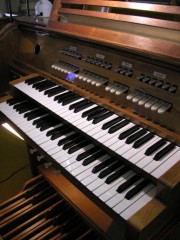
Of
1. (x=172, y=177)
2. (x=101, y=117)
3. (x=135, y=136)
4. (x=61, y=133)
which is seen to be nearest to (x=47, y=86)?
(x=61, y=133)

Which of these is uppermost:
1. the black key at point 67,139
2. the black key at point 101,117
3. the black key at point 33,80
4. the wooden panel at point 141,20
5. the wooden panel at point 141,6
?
the wooden panel at point 141,6

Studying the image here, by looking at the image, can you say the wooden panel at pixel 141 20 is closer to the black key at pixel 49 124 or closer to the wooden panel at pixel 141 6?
the wooden panel at pixel 141 6

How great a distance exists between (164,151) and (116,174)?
198 millimetres

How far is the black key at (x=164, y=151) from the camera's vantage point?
0.87 metres

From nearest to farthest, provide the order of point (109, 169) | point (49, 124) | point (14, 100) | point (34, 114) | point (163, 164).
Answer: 1. point (163, 164)
2. point (109, 169)
3. point (49, 124)
4. point (34, 114)
5. point (14, 100)

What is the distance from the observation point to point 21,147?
2.54 m

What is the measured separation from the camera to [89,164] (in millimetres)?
Result: 999

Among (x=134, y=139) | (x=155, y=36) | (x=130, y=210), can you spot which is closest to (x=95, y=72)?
(x=155, y=36)

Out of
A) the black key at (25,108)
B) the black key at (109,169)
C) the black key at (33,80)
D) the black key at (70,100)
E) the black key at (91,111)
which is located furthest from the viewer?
the black key at (33,80)

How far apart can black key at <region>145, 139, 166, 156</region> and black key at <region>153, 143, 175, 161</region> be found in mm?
24

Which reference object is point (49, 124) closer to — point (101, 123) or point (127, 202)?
point (101, 123)

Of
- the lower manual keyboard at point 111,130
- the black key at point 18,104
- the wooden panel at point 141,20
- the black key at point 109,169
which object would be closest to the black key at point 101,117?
the lower manual keyboard at point 111,130

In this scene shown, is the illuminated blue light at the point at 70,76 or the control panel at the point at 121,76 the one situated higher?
the control panel at the point at 121,76

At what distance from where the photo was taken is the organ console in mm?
852
